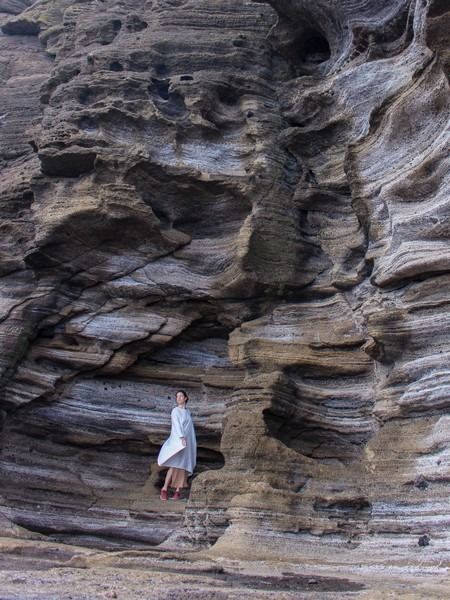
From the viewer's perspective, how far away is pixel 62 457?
12734 millimetres

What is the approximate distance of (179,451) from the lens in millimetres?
11406

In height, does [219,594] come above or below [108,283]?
below

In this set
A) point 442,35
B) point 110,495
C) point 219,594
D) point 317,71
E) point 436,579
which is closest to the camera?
point 219,594

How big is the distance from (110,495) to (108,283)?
13.0ft

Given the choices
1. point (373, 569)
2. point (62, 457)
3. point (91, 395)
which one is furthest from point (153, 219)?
point (373, 569)

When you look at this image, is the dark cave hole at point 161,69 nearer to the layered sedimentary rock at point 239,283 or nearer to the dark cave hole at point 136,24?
the layered sedimentary rock at point 239,283

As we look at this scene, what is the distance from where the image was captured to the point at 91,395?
12883 millimetres

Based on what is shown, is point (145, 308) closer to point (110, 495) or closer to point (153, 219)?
point (153, 219)

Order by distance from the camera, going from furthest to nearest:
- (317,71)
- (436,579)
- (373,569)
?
(317,71), (373,569), (436,579)

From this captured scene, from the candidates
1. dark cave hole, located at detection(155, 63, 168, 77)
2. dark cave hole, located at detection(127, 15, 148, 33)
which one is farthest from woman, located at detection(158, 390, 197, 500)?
dark cave hole, located at detection(127, 15, 148, 33)

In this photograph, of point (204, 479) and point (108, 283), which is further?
point (108, 283)

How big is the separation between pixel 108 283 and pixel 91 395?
216 centimetres

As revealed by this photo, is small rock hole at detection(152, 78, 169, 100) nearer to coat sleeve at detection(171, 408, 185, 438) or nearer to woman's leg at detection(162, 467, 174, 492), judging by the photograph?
coat sleeve at detection(171, 408, 185, 438)

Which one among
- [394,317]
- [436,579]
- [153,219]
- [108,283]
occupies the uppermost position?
[153,219]
